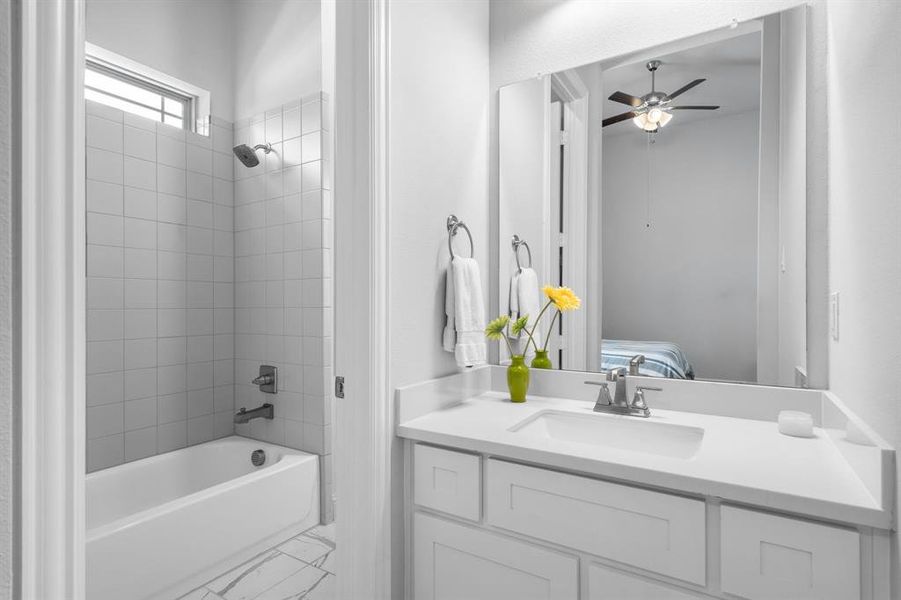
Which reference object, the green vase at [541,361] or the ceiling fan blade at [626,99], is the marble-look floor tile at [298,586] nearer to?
the green vase at [541,361]

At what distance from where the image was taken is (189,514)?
1845 millimetres

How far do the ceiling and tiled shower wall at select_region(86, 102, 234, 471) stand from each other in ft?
7.42

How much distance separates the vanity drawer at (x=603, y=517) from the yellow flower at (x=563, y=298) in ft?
1.99

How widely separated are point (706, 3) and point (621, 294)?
94cm

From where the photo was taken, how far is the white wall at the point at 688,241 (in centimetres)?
144

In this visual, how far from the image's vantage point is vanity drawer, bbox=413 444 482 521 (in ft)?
4.02

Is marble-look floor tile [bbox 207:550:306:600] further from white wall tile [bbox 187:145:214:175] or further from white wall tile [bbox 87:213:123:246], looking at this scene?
white wall tile [bbox 187:145:214:175]

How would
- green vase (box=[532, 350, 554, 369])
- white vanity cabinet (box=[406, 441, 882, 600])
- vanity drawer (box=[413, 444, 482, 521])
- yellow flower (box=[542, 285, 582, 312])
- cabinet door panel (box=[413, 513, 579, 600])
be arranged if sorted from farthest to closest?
green vase (box=[532, 350, 554, 369]) → yellow flower (box=[542, 285, 582, 312]) → vanity drawer (box=[413, 444, 482, 521]) → cabinet door panel (box=[413, 513, 579, 600]) → white vanity cabinet (box=[406, 441, 882, 600])

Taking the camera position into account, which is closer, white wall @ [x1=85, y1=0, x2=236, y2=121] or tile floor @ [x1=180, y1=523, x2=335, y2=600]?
tile floor @ [x1=180, y1=523, x2=335, y2=600]

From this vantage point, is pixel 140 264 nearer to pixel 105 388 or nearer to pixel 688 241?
pixel 105 388

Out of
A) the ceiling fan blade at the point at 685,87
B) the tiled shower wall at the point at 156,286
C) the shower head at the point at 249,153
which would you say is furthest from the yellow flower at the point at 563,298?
the tiled shower wall at the point at 156,286

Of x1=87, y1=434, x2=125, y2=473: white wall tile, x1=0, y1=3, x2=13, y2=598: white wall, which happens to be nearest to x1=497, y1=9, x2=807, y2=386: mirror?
x1=0, y1=3, x2=13, y2=598: white wall

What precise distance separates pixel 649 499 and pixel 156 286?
2504 mm

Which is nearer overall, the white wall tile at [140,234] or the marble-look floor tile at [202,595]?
the marble-look floor tile at [202,595]
